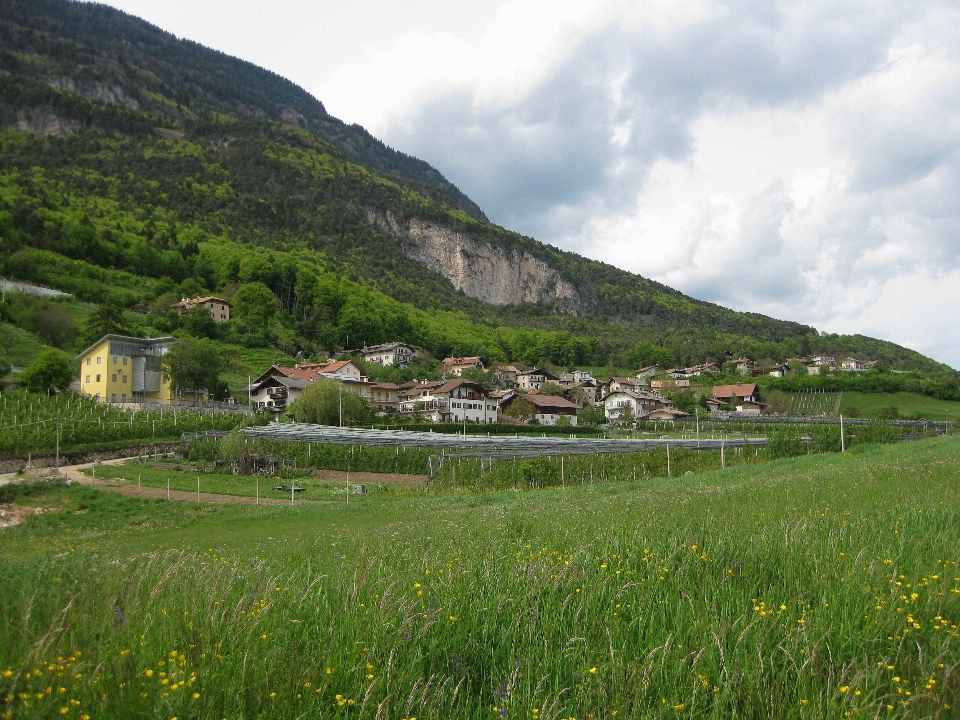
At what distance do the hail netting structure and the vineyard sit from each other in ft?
27.2

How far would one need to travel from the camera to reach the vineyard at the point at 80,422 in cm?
3962

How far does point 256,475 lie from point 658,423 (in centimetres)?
5221

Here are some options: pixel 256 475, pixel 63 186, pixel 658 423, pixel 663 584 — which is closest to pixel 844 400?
pixel 658 423

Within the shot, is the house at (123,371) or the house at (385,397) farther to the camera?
the house at (385,397)

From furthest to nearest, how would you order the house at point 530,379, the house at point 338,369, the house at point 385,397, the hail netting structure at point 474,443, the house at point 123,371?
1. the house at point 530,379
2. the house at point 338,369
3. the house at point 385,397
4. the house at point 123,371
5. the hail netting structure at point 474,443

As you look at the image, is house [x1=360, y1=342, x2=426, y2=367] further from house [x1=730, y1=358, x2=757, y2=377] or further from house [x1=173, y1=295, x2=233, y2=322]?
house [x1=730, y1=358, x2=757, y2=377]

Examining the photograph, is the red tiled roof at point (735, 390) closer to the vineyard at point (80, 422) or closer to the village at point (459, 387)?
the village at point (459, 387)

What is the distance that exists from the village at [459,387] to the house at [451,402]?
0.14m

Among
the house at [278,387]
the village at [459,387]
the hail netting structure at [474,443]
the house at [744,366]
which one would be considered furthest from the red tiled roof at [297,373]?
the house at [744,366]

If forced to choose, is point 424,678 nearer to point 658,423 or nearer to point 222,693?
point 222,693

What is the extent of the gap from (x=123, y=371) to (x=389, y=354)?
58261mm

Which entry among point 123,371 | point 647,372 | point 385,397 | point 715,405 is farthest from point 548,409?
point 647,372

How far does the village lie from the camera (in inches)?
2591

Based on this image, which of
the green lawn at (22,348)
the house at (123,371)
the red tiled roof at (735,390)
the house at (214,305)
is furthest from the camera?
the house at (214,305)
